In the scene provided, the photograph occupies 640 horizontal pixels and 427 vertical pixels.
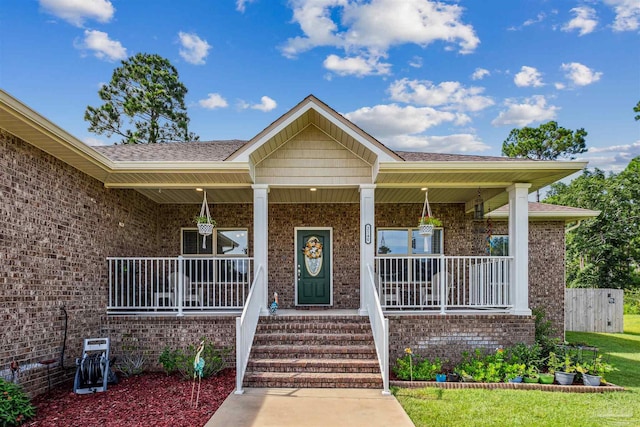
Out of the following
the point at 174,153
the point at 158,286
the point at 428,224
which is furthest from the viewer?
the point at 174,153

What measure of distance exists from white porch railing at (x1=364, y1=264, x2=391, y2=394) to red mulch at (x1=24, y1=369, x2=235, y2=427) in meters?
2.19

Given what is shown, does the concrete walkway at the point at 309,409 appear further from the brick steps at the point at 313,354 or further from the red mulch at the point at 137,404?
the red mulch at the point at 137,404

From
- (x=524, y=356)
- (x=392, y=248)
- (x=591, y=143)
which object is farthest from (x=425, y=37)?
(x=591, y=143)

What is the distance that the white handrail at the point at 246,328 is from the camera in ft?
20.2

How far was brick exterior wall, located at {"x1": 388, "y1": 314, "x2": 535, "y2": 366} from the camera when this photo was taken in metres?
7.64

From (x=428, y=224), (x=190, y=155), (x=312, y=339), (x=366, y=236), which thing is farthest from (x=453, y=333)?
(x=190, y=155)

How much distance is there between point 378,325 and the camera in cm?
692

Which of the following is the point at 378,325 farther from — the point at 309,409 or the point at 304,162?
the point at 304,162

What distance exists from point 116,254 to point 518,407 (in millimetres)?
7237

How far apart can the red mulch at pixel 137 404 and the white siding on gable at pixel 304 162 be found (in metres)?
3.55

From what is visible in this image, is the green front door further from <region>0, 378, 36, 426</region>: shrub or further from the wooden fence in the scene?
the wooden fence

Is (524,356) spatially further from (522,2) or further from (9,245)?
(522,2)

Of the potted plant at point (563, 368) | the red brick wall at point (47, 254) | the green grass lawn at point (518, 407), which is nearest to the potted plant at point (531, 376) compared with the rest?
the potted plant at point (563, 368)

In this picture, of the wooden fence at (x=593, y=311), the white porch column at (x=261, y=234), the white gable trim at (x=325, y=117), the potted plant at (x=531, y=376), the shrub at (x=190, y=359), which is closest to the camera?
the potted plant at (x=531, y=376)
